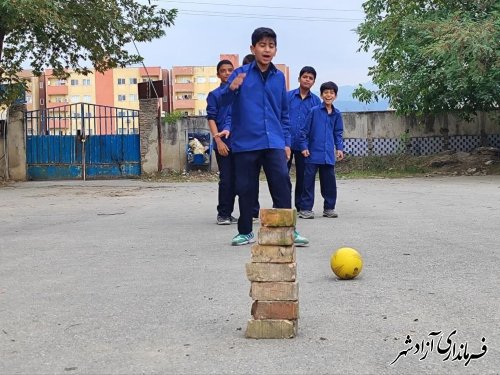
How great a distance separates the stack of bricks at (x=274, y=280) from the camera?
3.38m

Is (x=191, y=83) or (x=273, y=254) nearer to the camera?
(x=273, y=254)

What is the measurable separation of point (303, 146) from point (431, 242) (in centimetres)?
273

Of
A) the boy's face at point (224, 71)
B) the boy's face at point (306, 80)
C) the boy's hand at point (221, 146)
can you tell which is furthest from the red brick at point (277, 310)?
the boy's face at point (306, 80)

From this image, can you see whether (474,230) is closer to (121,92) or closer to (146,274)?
(146,274)

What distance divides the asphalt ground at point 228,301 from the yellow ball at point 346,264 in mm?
66

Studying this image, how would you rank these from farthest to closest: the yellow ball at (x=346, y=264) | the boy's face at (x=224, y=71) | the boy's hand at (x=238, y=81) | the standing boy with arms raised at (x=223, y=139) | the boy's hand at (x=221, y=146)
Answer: the boy's face at (x=224, y=71), the standing boy with arms raised at (x=223, y=139), the boy's hand at (x=221, y=146), the boy's hand at (x=238, y=81), the yellow ball at (x=346, y=264)

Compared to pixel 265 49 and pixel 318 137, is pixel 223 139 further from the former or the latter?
pixel 265 49

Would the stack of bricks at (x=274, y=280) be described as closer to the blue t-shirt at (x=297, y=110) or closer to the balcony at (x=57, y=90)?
the blue t-shirt at (x=297, y=110)

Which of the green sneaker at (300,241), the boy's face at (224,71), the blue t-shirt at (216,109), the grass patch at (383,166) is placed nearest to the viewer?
the green sneaker at (300,241)

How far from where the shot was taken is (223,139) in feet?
24.5

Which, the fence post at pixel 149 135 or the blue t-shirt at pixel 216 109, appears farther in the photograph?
the fence post at pixel 149 135

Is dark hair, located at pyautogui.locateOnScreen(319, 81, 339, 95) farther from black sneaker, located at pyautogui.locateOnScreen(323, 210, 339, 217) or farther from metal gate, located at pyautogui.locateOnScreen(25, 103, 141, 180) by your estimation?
metal gate, located at pyautogui.locateOnScreen(25, 103, 141, 180)

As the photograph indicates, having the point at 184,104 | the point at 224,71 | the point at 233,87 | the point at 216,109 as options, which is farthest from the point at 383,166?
the point at 184,104

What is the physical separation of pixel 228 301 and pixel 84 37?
597 inches
